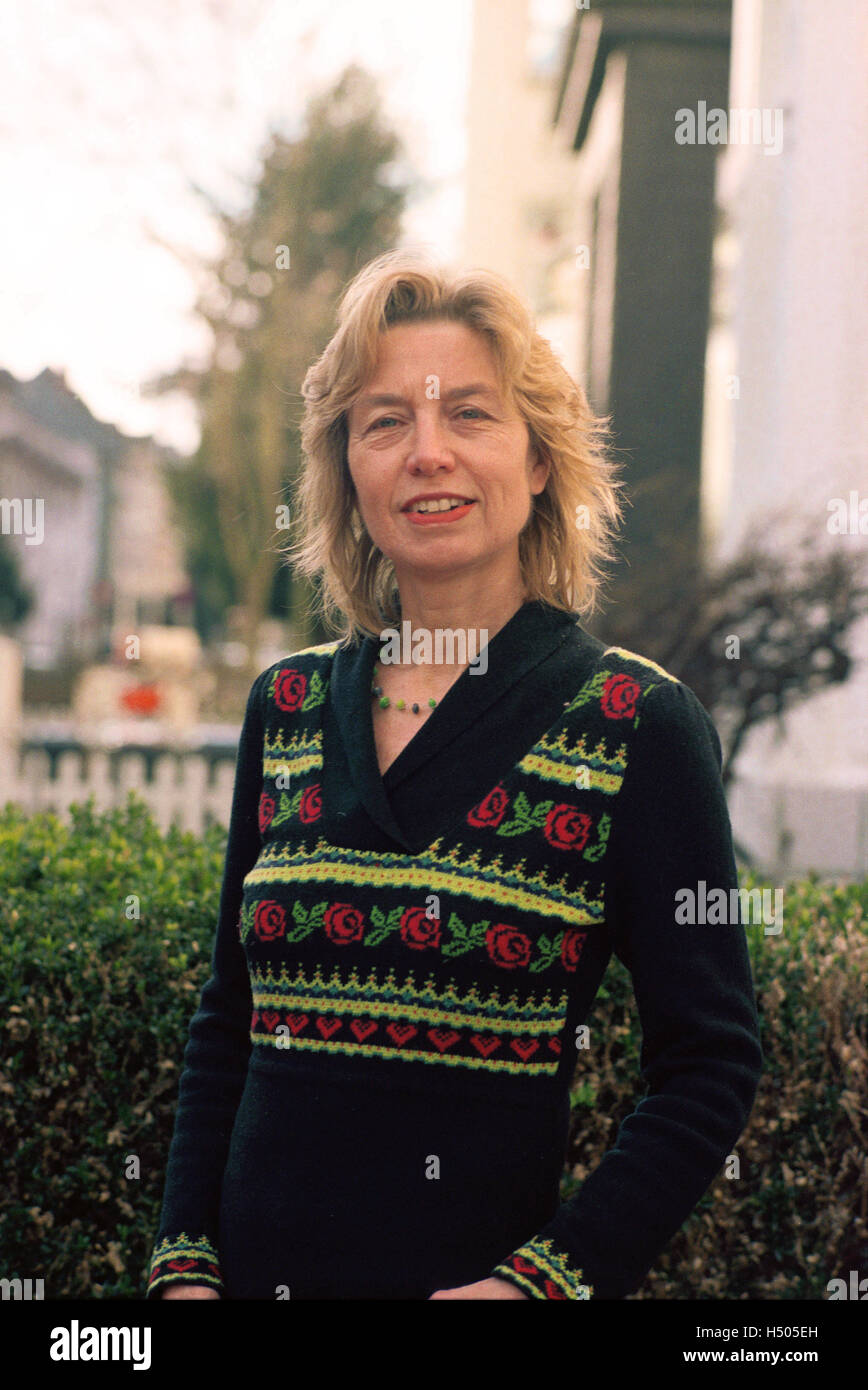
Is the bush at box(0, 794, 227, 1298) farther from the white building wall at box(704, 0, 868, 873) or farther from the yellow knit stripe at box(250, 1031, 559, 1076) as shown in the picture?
the white building wall at box(704, 0, 868, 873)

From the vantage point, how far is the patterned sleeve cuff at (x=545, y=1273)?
5.68 ft

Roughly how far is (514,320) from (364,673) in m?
0.60

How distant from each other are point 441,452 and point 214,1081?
102 cm

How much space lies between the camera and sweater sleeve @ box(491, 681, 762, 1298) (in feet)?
5.76

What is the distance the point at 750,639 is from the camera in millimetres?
6254

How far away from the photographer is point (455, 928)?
186 centimetres

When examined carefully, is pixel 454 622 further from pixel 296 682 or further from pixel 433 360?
pixel 433 360

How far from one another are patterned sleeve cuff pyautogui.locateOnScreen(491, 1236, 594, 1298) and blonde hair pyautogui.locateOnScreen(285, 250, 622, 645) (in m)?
0.97
